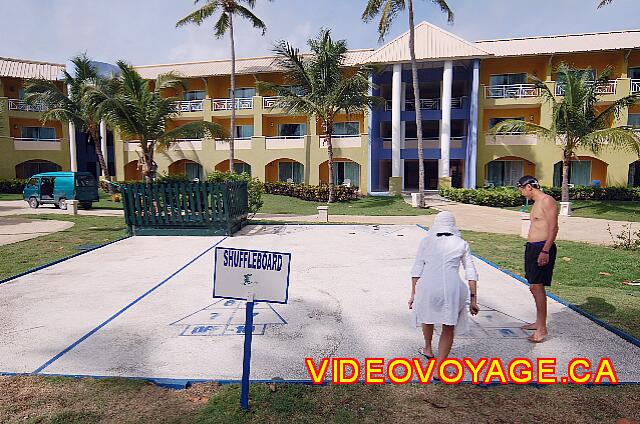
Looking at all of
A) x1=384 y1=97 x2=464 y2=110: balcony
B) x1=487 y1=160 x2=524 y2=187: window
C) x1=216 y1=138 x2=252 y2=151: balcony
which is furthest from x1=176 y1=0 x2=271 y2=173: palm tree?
x1=487 y1=160 x2=524 y2=187: window

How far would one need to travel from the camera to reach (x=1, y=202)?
23594mm

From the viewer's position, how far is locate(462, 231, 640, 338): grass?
515 centimetres

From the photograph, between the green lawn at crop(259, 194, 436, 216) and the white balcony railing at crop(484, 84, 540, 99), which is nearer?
the green lawn at crop(259, 194, 436, 216)

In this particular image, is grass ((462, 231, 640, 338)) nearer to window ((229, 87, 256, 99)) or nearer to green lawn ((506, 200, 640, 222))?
green lawn ((506, 200, 640, 222))

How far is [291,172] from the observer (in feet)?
98.1

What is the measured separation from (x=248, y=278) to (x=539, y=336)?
3158mm

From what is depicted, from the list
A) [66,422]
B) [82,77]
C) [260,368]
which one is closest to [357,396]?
[260,368]

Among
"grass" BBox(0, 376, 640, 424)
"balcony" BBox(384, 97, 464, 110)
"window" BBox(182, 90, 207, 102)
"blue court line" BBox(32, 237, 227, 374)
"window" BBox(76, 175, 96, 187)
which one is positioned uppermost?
"window" BBox(182, 90, 207, 102)

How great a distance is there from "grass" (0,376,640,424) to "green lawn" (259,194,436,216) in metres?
15.7

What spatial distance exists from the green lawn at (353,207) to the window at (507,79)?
11227mm

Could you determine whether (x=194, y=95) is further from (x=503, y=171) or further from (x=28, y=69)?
(x=503, y=171)

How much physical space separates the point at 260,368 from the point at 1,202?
88.5 feet

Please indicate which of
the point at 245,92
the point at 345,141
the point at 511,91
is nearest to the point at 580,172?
the point at 511,91

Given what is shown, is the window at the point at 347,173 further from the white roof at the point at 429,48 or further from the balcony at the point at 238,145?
the white roof at the point at 429,48
